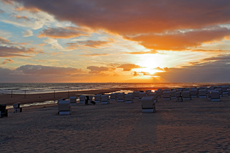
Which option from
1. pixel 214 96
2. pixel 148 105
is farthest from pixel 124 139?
pixel 214 96

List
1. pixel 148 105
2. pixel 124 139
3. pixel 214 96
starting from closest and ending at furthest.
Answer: pixel 124 139 < pixel 148 105 < pixel 214 96

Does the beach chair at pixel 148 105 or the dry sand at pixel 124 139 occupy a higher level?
the beach chair at pixel 148 105

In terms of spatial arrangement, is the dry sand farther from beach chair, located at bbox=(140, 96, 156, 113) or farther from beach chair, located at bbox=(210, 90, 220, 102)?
beach chair, located at bbox=(210, 90, 220, 102)

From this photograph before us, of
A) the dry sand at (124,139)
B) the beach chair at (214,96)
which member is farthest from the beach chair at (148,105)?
the beach chair at (214,96)

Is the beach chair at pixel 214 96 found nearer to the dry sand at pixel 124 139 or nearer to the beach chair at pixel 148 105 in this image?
the beach chair at pixel 148 105

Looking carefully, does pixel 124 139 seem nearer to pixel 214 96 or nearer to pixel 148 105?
pixel 148 105

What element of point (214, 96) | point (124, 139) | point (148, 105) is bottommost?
point (124, 139)

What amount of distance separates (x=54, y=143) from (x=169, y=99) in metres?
24.1

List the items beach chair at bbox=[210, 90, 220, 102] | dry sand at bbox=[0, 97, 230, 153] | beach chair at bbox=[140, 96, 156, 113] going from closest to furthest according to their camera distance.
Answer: dry sand at bbox=[0, 97, 230, 153]
beach chair at bbox=[140, 96, 156, 113]
beach chair at bbox=[210, 90, 220, 102]

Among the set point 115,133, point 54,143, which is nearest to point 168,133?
point 115,133

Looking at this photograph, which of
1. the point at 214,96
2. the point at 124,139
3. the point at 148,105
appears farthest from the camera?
the point at 214,96

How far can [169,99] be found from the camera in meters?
30.7

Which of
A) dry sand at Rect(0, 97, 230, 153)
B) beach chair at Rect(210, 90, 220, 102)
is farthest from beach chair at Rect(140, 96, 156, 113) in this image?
beach chair at Rect(210, 90, 220, 102)

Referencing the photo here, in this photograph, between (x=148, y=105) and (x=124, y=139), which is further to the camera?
(x=148, y=105)
